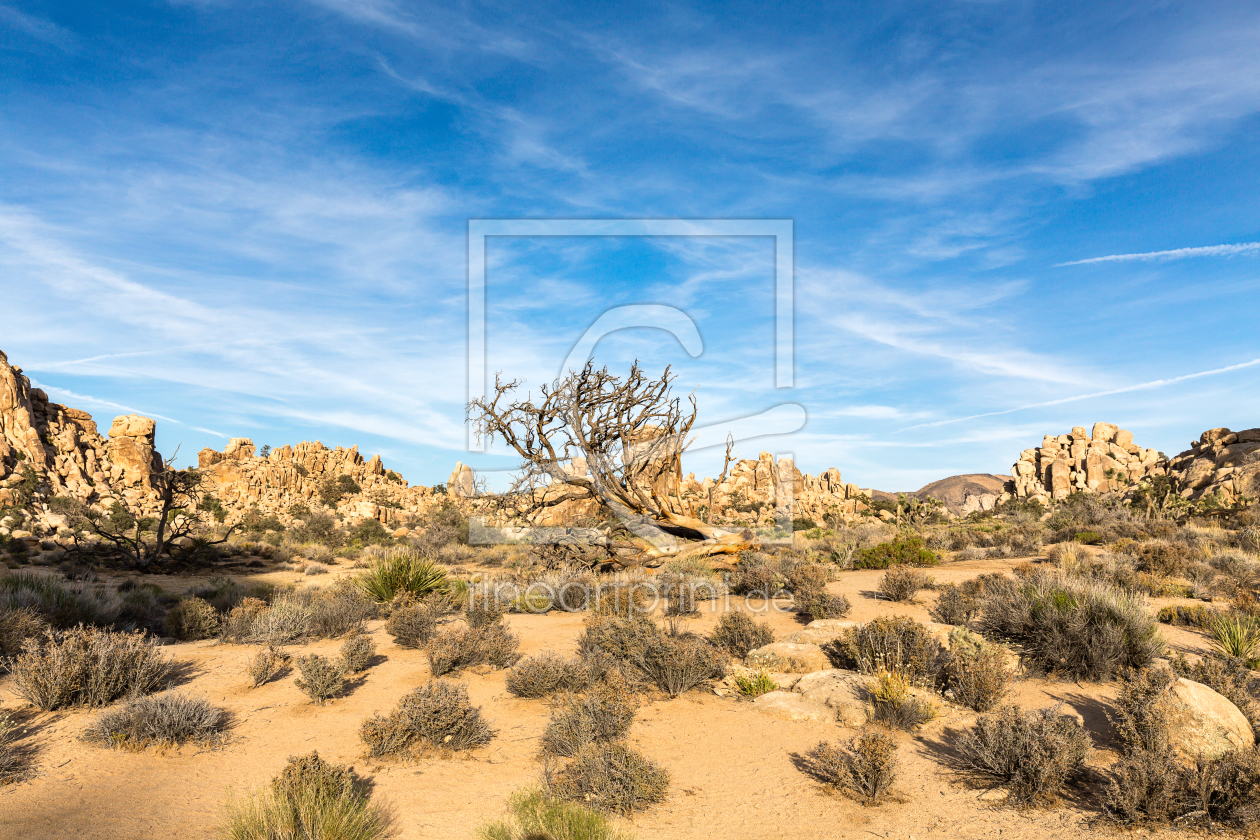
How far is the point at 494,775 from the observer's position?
17.9ft

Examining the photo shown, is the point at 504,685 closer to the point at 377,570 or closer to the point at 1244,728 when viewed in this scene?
the point at 377,570

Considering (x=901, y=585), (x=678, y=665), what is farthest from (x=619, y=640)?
(x=901, y=585)

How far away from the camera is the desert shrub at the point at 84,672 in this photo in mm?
6156

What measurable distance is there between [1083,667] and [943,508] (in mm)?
53844

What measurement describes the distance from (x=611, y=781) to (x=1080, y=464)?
8003cm

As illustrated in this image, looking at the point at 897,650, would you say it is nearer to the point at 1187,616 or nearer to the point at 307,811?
the point at 307,811

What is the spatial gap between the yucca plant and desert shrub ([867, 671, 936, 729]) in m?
4.27

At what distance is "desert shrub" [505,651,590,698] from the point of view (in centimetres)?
744

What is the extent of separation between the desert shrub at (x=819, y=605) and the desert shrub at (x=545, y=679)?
18.2 ft

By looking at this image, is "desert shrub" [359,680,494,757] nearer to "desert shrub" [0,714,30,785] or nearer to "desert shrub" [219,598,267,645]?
"desert shrub" [0,714,30,785]

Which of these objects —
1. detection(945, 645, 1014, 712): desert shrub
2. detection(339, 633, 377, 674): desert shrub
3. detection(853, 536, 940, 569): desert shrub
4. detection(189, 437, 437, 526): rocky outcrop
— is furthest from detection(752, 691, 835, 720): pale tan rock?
detection(189, 437, 437, 526): rocky outcrop

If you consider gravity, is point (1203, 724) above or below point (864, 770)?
Answer: above

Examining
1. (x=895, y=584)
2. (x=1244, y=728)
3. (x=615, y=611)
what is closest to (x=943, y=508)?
(x=895, y=584)

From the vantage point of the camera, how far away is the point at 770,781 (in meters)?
5.35
